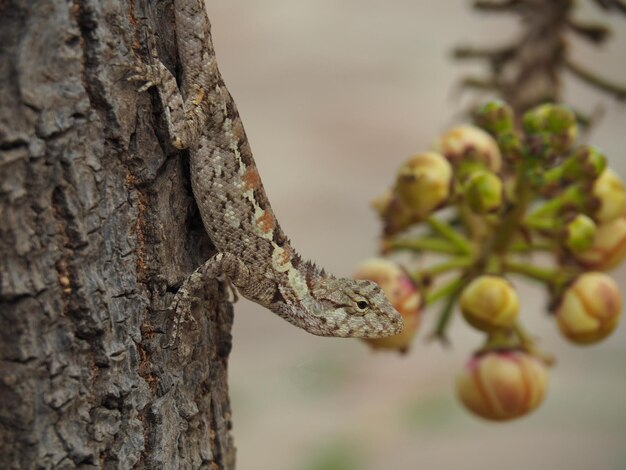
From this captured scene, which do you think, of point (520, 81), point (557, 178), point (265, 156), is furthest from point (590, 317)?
point (265, 156)

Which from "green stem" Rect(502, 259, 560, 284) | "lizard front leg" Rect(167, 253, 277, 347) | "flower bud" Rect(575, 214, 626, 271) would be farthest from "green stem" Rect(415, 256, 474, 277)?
"lizard front leg" Rect(167, 253, 277, 347)

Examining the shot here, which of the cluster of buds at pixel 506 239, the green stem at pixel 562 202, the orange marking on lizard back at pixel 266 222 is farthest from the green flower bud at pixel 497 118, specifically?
the orange marking on lizard back at pixel 266 222

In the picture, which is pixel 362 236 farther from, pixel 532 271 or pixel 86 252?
pixel 86 252

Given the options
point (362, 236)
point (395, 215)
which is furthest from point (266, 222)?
point (362, 236)

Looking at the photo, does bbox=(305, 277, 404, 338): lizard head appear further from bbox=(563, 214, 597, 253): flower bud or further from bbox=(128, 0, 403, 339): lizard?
bbox=(563, 214, 597, 253): flower bud

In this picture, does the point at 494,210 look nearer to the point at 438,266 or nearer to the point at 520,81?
the point at 438,266
